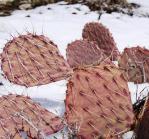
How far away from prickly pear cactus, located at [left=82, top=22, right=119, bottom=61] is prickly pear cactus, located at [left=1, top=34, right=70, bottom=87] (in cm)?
53

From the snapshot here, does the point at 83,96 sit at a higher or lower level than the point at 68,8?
higher

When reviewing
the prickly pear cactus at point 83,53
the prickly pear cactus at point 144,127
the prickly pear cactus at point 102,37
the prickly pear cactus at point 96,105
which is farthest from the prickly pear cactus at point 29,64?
the prickly pear cactus at point 144,127

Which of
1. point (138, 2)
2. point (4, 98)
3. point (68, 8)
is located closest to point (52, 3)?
point (68, 8)

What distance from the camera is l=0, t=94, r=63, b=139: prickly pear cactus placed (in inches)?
50.5

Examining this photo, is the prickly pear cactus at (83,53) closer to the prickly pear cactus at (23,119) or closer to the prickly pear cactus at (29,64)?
the prickly pear cactus at (29,64)

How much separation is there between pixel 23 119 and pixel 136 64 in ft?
2.68

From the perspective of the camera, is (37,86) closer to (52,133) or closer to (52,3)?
(52,133)

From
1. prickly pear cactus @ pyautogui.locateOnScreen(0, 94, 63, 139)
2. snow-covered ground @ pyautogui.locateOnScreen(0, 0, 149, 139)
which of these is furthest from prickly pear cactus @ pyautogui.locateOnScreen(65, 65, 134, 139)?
snow-covered ground @ pyautogui.locateOnScreen(0, 0, 149, 139)

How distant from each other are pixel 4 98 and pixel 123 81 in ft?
1.29

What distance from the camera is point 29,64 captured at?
5.81 ft

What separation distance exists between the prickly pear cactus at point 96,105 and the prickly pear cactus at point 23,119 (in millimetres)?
91

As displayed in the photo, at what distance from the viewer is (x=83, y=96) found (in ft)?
4.37

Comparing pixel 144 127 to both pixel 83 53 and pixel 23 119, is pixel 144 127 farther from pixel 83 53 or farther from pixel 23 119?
pixel 83 53

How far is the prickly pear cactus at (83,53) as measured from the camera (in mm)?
2031
